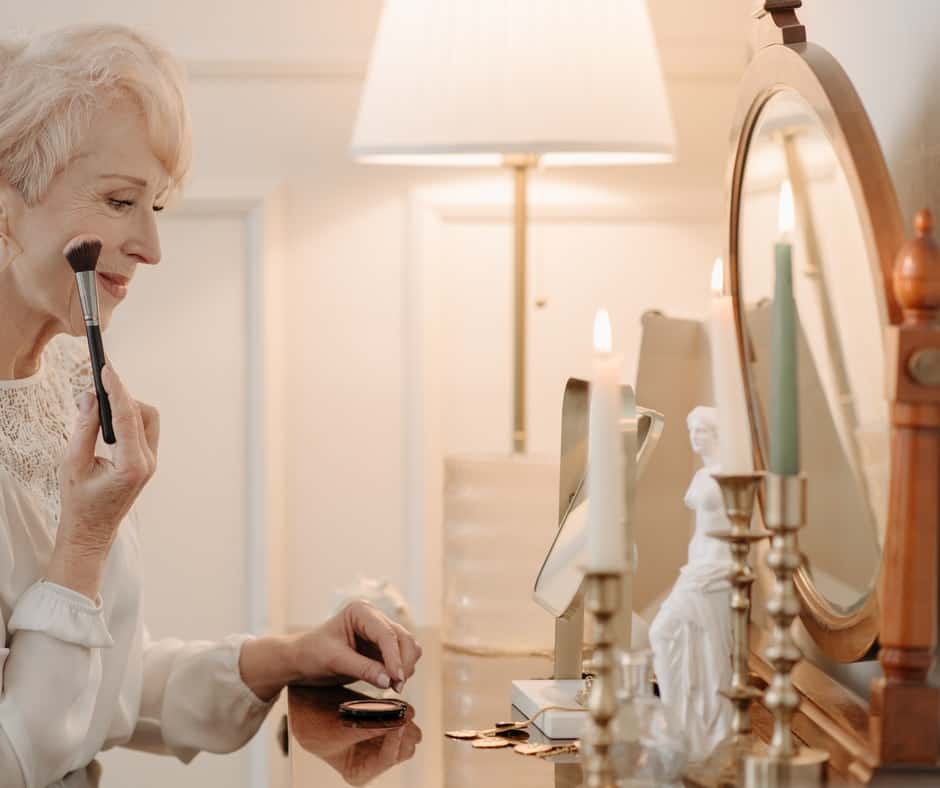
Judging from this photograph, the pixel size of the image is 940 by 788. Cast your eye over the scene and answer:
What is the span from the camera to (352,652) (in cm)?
120

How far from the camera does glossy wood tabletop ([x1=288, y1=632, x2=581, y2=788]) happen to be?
2.93ft

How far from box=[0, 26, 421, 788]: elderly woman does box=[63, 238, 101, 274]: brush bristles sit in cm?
7

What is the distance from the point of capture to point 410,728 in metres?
1.04

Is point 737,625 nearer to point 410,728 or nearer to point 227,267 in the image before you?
point 410,728

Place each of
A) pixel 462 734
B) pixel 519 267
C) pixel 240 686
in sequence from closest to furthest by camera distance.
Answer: pixel 462 734 < pixel 240 686 < pixel 519 267

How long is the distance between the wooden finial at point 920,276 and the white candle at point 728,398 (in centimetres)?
9

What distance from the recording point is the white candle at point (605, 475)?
2.22 feet

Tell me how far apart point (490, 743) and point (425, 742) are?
6 cm

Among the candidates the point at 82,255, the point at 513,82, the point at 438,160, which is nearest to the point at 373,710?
the point at 82,255

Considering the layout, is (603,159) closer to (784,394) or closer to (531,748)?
(531,748)

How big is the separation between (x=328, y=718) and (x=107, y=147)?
511 mm

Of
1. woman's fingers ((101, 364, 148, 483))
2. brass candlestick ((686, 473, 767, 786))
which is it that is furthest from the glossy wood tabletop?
woman's fingers ((101, 364, 148, 483))

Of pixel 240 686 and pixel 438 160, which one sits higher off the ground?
pixel 438 160

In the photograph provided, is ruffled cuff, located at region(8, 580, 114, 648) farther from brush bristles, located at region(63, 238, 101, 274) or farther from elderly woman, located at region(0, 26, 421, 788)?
brush bristles, located at region(63, 238, 101, 274)
